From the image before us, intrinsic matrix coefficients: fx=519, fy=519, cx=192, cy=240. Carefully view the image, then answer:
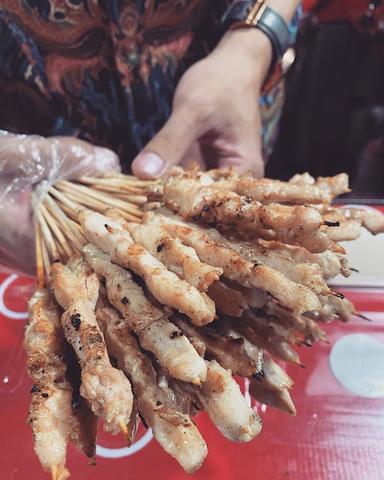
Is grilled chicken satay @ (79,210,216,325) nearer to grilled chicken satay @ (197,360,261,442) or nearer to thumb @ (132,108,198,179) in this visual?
grilled chicken satay @ (197,360,261,442)

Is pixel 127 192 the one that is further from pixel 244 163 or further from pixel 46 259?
pixel 244 163

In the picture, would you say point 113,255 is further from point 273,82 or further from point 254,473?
point 273,82

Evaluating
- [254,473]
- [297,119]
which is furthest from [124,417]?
[297,119]

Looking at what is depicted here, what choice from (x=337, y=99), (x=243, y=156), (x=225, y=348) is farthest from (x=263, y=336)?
(x=337, y=99)

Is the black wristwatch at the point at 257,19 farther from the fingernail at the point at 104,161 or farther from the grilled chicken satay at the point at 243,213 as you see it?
the grilled chicken satay at the point at 243,213

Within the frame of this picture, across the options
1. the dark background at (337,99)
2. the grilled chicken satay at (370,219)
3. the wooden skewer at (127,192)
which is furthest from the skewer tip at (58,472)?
the dark background at (337,99)

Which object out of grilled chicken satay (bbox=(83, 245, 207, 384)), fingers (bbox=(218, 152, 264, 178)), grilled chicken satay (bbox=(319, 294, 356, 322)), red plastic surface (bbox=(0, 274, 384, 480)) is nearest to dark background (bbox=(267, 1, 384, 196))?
fingers (bbox=(218, 152, 264, 178))
